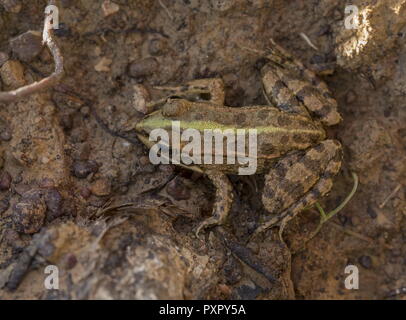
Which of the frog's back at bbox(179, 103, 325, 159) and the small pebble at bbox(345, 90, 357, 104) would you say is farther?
the small pebble at bbox(345, 90, 357, 104)

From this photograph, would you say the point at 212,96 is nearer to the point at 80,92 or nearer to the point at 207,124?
the point at 207,124

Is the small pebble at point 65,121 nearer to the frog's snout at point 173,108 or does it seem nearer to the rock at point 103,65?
the rock at point 103,65

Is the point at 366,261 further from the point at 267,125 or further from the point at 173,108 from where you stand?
the point at 173,108

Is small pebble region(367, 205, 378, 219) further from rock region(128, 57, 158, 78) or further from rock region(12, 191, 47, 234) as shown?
rock region(12, 191, 47, 234)

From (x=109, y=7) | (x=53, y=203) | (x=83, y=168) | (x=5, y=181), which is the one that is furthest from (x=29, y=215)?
(x=109, y=7)

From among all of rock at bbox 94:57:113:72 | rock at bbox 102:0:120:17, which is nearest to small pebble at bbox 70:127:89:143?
rock at bbox 94:57:113:72

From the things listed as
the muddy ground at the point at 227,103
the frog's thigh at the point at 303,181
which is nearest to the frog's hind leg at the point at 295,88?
the muddy ground at the point at 227,103
